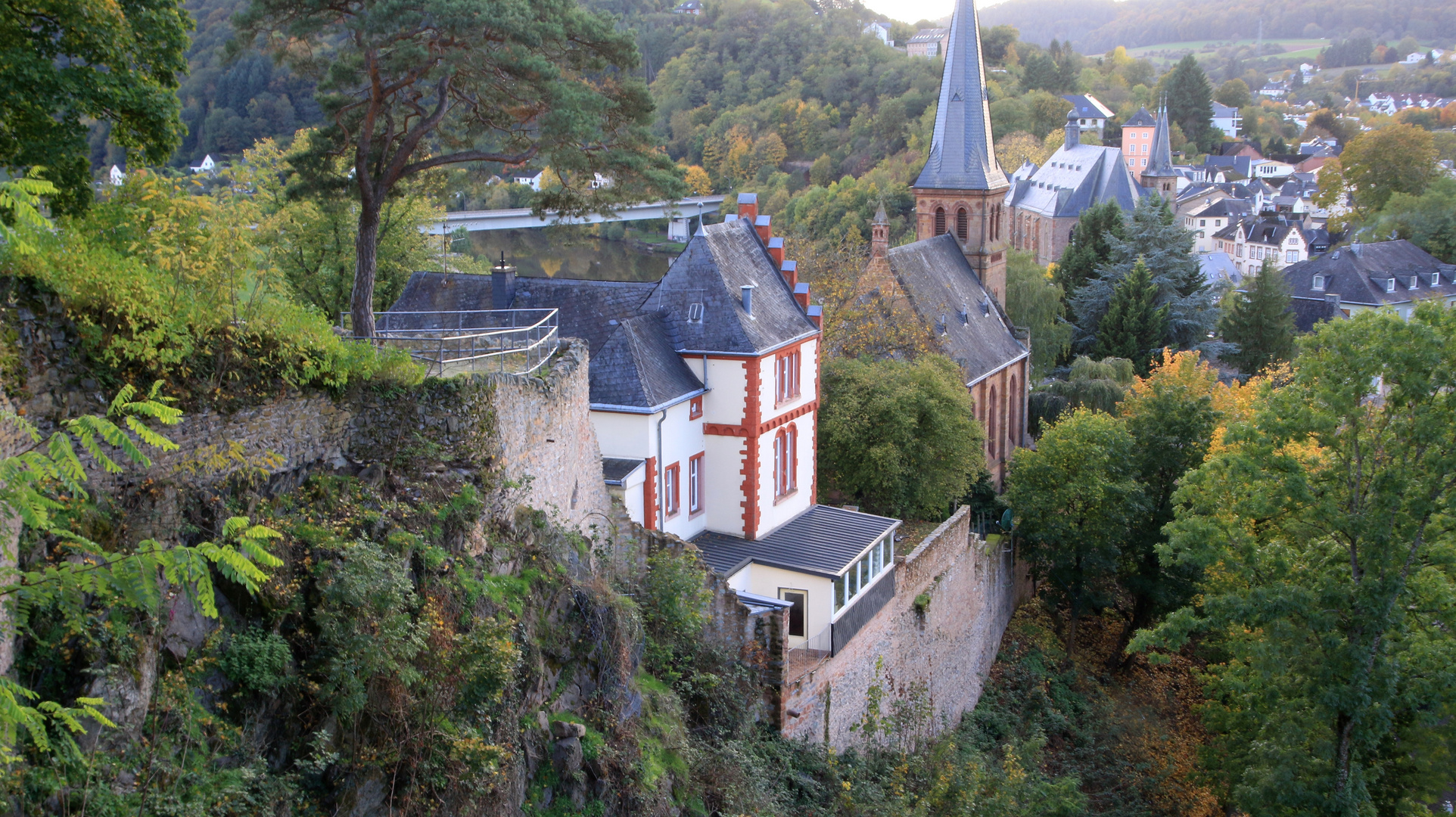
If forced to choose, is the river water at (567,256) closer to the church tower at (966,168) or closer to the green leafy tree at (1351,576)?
the church tower at (966,168)

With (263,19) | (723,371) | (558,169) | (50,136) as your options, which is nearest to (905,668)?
(723,371)

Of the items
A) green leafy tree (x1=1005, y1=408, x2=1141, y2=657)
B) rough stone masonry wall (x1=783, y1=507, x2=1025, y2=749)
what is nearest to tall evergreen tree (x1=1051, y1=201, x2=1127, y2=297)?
green leafy tree (x1=1005, y1=408, x2=1141, y2=657)

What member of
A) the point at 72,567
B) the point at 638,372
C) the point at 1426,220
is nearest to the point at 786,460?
the point at 638,372

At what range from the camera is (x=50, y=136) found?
10.1 meters

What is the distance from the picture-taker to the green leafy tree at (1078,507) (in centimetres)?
3089

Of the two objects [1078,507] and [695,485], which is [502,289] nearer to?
[695,485]

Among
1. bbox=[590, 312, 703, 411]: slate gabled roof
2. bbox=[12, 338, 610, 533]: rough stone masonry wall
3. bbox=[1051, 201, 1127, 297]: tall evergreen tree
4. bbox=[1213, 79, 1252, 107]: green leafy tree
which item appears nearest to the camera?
bbox=[12, 338, 610, 533]: rough stone masonry wall

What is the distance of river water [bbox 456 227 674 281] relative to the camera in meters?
71.9

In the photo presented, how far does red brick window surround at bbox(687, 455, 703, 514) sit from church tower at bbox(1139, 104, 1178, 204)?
3380 inches

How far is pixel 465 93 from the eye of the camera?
18.2m

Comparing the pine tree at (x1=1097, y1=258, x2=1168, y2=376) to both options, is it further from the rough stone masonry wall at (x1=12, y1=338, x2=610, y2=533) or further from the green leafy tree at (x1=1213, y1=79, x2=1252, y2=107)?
the green leafy tree at (x1=1213, y1=79, x2=1252, y2=107)

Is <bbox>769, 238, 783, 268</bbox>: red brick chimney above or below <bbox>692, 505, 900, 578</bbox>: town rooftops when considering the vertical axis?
above

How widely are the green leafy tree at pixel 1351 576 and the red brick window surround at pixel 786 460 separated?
8.17 meters

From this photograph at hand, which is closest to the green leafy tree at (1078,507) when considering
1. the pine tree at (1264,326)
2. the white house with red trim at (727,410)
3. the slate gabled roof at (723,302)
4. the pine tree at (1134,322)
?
the white house with red trim at (727,410)
